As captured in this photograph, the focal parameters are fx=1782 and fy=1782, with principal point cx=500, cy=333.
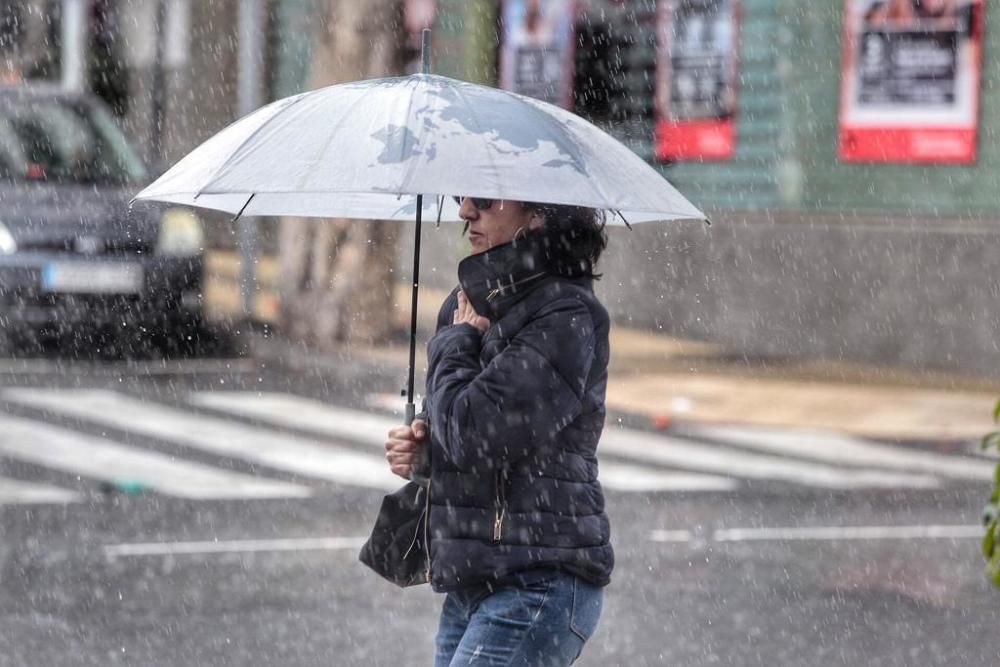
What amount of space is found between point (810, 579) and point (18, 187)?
324 inches

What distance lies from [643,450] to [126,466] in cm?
319

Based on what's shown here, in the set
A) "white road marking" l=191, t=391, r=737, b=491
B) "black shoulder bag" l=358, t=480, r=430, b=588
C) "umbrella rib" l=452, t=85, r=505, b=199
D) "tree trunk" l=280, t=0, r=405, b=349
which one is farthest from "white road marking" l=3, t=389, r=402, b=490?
"umbrella rib" l=452, t=85, r=505, b=199

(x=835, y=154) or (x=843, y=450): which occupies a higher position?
(x=835, y=154)

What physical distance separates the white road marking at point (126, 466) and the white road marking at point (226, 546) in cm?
107

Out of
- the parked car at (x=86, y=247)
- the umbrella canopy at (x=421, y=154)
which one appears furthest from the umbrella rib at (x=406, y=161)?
the parked car at (x=86, y=247)

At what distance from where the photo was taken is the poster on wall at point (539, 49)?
61.7ft

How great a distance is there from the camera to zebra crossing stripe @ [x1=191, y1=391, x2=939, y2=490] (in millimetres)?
10195

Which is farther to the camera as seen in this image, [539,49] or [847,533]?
[539,49]

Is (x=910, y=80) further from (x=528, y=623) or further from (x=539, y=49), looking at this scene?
(x=528, y=623)

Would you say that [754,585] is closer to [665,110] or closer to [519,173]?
[519,173]

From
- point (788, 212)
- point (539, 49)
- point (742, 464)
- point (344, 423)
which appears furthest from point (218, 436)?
point (539, 49)

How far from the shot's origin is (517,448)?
11.4 ft

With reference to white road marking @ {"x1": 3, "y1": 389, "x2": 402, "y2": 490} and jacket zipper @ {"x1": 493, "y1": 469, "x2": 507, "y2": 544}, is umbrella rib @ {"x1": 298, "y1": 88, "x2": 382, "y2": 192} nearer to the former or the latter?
jacket zipper @ {"x1": 493, "y1": 469, "x2": 507, "y2": 544}

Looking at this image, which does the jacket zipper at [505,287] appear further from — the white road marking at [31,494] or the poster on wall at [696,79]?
the poster on wall at [696,79]
